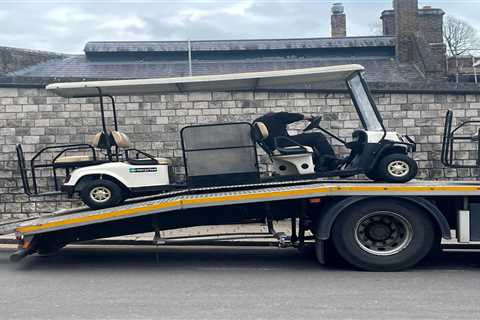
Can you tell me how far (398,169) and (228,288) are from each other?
2.69m

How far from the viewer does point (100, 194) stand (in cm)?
756

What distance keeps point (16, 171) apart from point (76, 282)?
648 cm

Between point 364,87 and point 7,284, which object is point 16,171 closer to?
point 7,284

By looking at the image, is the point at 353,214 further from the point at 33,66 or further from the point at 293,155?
the point at 33,66

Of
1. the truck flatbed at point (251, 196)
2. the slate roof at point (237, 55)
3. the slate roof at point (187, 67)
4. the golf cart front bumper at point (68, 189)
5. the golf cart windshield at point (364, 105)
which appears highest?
the slate roof at point (237, 55)

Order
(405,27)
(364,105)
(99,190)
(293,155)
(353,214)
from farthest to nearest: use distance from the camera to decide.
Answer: (405,27) → (364,105) → (293,155) → (99,190) → (353,214)

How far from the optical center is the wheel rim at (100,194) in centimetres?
755

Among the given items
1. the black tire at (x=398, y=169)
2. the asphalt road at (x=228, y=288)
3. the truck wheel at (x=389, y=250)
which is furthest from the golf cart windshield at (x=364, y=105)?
the asphalt road at (x=228, y=288)

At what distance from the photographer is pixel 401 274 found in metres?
6.95

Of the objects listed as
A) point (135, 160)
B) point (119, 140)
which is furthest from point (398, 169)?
point (119, 140)

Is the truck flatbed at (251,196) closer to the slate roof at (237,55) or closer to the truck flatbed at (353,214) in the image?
the truck flatbed at (353,214)

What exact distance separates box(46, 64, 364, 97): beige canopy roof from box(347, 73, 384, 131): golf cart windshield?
0.57 ft

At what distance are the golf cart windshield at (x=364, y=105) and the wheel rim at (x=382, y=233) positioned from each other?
1379 millimetres

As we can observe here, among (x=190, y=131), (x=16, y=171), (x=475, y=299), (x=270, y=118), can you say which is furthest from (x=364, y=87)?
(x=16, y=171)
